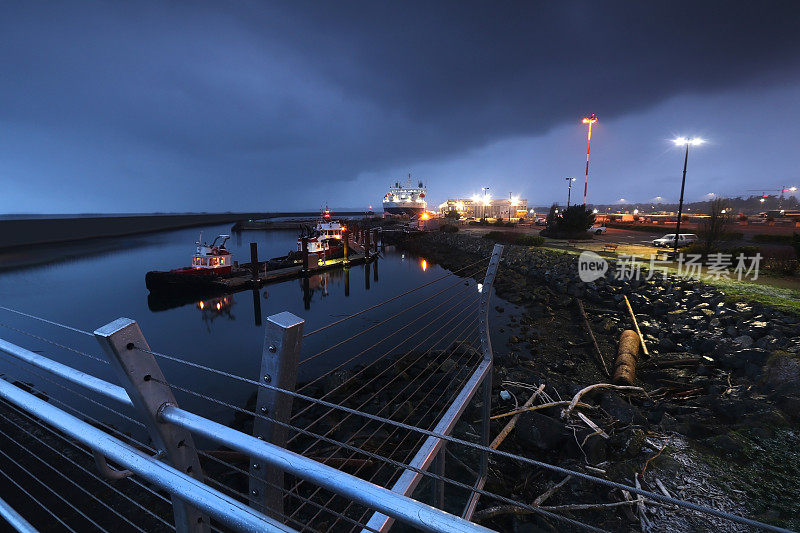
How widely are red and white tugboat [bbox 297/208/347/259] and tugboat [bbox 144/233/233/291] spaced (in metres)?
8.04

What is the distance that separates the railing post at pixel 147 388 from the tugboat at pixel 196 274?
75.0ft

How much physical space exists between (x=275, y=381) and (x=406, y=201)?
77.6 meters

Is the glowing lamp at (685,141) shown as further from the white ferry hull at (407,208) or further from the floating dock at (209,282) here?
the white ferry hull at (407,208)

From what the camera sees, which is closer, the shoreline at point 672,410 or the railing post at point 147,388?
the railing post at point 147,388

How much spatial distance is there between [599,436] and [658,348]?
22.1 ft

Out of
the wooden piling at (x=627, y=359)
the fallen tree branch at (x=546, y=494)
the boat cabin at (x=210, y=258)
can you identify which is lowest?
the wooden piling at (x=627, y=359)

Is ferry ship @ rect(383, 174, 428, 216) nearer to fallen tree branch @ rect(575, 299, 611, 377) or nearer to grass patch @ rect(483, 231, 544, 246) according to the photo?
grass patch @ rect(483, 231, 544, 246)

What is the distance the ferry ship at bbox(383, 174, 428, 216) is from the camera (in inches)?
3009

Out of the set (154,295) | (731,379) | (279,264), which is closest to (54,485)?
(731,379)

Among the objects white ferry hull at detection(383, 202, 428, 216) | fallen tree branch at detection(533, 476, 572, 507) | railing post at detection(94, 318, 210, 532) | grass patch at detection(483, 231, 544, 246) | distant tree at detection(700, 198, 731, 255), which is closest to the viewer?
railing post at detection(94, 318, 210, 532)

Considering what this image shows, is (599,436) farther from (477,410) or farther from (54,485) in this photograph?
(54,485)

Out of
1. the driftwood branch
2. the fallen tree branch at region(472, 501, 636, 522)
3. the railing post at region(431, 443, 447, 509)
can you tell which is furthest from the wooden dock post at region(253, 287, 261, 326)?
the railing post at region(431, 443, 447, 509)

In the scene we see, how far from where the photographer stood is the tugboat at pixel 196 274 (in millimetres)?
22812

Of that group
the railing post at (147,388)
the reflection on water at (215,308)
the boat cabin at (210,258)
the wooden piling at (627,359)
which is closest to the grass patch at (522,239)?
the wooden piling at (627,359)
